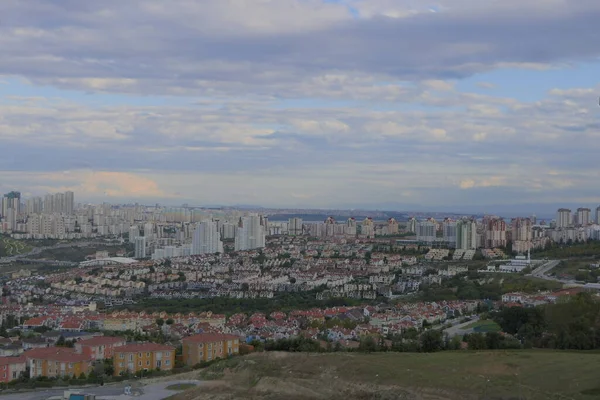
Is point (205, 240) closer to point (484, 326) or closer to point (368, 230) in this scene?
point (368, 230)

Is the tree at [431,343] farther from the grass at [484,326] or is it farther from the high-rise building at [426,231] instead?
the high-rise building at [426,231]

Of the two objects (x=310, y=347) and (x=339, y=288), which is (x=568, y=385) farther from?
(x=339, y=288)

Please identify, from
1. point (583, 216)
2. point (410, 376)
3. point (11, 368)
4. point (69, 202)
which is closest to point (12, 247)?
point (69, 202)

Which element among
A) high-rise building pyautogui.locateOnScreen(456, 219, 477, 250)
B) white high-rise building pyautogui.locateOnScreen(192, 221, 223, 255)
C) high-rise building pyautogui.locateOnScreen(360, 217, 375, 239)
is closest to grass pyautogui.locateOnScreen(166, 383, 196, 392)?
high-rise building pyautogui.locateOnScreen(456, 219, 477, 250)

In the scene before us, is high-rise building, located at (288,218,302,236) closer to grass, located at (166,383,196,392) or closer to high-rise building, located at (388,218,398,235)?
high-rise building, located at (388,218,398,235)

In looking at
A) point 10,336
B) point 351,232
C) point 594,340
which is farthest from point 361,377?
point 351,232

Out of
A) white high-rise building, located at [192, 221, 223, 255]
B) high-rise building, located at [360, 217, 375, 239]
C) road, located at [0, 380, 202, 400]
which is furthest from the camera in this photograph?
high-rise building, located at [360, 217, 375, 239]
